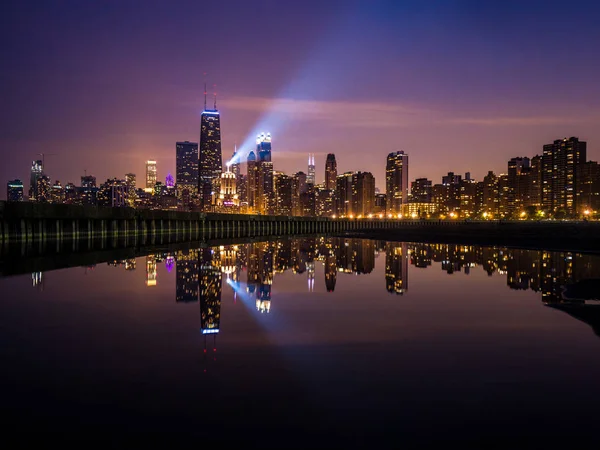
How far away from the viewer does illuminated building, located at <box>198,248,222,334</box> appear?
10622 mm

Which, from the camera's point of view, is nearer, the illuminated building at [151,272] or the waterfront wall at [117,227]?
the illuminated building at [151,272]

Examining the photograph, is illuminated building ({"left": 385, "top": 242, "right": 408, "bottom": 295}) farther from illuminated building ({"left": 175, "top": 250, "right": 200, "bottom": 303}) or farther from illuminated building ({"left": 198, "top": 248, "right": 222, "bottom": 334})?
illuminated building ({"left": 175, "top": 250, "right": 200, "bottom": 303})

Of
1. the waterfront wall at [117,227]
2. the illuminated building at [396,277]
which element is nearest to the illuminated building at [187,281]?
the illuminated building at [396,277]

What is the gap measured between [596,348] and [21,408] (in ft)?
28.5

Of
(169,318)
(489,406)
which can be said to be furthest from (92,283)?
(489,406)

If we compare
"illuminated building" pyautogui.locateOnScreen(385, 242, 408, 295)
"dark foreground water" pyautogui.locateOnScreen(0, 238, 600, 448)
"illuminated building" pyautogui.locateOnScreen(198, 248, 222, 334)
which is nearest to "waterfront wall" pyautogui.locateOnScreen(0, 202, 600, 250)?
"illuminated building" pyautogui.locateOnScreen(385, 242, 408, 295)

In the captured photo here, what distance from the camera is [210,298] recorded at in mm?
14391

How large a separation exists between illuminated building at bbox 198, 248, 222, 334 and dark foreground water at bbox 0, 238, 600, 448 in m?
0.11

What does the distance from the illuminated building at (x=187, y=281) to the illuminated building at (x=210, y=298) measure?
190 mm

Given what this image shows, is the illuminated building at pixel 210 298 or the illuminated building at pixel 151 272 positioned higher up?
the illuminated building at pixel 210 298

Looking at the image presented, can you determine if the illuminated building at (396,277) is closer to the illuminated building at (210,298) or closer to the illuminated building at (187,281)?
the illuminated building at (210,298)

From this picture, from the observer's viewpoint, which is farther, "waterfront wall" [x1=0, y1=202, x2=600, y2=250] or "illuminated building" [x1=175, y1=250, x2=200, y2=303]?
"waterfront wall" [x1=0, y1=202, x2=600, y2=250]

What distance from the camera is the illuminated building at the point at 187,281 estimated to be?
14.6 metres

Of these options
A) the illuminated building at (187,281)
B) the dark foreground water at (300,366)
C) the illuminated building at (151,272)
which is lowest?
the illuminated building at (151,272)
